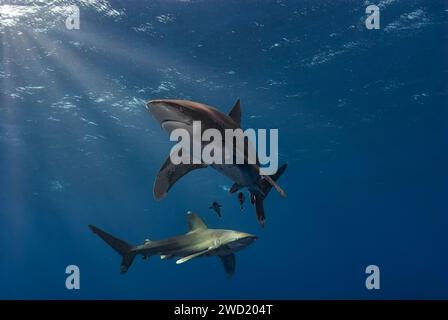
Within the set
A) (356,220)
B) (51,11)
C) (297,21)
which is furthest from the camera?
(356,220)

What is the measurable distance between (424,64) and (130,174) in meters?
31.8

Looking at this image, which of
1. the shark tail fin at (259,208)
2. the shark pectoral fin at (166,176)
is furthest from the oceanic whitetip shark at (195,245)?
the shark pectoral fin at (166,176)

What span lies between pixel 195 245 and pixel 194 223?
955mm

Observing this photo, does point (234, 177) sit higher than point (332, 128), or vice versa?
point (332, 128)

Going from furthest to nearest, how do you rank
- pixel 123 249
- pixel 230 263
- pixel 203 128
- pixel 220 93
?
pixel 220 93 < pixel 123 249 < pixel 230 263 < pixel 203 128

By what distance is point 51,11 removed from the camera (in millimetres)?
16219

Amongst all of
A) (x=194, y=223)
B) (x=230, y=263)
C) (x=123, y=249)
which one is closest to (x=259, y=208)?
(x=194, y=223)

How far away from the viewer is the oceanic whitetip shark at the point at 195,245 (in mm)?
9664

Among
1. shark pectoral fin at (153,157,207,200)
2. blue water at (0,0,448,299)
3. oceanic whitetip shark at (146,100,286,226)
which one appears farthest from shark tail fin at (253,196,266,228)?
blue water at (0,0,448,299)

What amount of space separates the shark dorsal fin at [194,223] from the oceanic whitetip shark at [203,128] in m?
3.97

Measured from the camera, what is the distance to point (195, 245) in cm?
1051

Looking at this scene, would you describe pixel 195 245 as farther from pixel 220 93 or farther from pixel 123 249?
pixel 220 93
